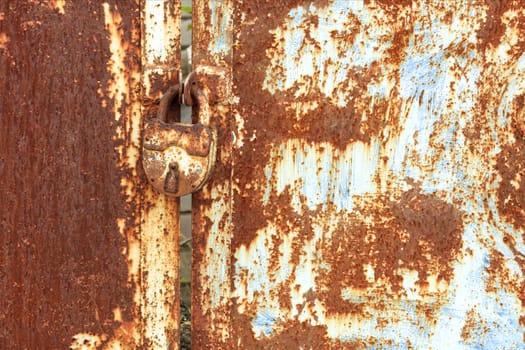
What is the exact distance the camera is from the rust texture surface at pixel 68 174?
70cm

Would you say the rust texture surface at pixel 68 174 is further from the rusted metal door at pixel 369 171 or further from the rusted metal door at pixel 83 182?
the rusted metal door at pixel 369 171

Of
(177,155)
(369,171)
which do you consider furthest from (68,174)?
(369,171)

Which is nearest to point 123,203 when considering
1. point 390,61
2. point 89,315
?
point 89,315

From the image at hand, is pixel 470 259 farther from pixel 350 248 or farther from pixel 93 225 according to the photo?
pixel 93 225

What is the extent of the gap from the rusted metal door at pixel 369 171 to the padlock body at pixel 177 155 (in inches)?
2.6

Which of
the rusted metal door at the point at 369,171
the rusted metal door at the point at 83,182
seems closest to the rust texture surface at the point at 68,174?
the rusted metal door at the point at 83,182

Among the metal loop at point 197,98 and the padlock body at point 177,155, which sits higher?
the metal loop at point 197,98

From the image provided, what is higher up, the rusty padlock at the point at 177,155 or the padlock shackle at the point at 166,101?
the padlock shackle at the point at 166,101

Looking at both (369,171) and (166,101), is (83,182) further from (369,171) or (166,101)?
(369,171)

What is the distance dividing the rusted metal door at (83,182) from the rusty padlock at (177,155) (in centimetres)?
7

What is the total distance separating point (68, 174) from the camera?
71 cm

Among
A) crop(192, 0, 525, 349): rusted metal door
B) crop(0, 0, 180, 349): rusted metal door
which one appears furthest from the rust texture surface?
crop(192, 0, 525, 349): rusted metal door

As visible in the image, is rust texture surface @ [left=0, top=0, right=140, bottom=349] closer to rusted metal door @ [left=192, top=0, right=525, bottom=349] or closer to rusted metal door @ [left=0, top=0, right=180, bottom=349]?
rusted metal door @ [left=0, top=0, right=180, bottom=349]

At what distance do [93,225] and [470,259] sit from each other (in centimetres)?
56
